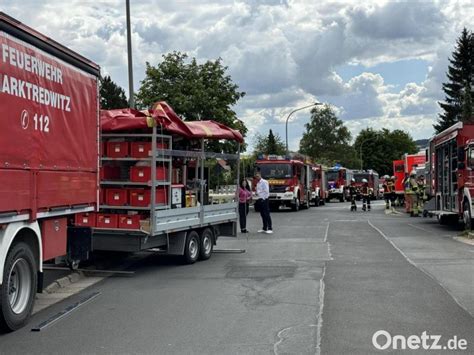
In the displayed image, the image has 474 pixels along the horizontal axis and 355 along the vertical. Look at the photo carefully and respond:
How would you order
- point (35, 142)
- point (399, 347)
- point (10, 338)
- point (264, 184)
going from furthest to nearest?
1. point (264, 184)
2. point (35, 142)
3. point (10, 338)
4. point (399, 347)

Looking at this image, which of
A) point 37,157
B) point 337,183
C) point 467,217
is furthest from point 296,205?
point 37,157

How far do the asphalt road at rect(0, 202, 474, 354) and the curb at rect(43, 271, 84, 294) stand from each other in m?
0.47

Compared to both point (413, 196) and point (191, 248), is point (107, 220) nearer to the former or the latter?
point (191, 248)

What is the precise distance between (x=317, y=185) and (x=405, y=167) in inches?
246

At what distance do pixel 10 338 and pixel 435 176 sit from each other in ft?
56.8

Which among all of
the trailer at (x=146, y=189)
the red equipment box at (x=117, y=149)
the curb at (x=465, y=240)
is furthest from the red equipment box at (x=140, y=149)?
the curb at (x=465, y=240)

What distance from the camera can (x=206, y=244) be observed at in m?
12.0

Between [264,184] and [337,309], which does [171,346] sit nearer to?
[337,309]

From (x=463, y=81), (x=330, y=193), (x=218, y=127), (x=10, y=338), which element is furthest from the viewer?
(x=463, y=81)

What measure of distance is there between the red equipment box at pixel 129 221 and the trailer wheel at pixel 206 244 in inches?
80.2

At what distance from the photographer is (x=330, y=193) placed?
49.7 metres

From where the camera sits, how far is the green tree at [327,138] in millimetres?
100938

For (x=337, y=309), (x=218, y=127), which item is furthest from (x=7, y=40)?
(x=218, y=127)

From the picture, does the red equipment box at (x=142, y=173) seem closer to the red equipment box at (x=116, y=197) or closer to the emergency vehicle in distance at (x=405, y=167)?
the red equipment box at (x=116, y=197)
